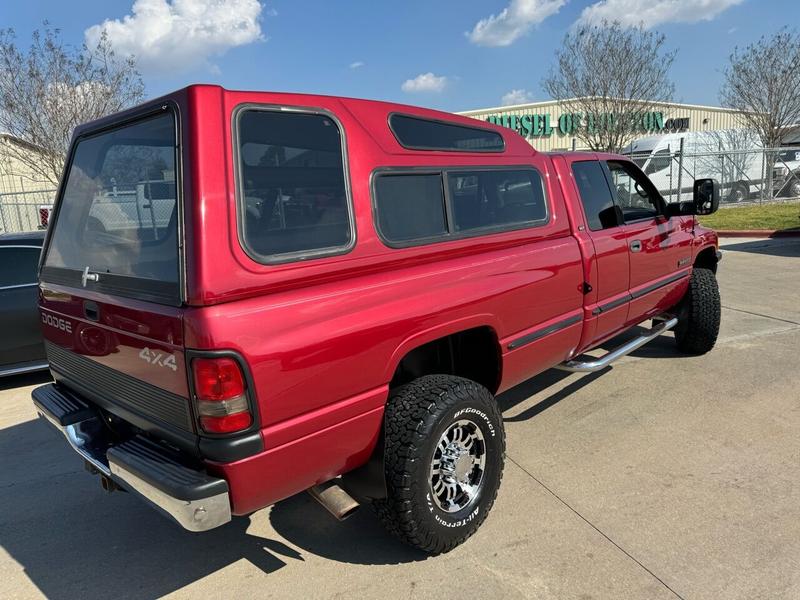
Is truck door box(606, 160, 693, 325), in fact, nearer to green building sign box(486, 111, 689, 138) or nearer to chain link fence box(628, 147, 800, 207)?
chain link fence box(628, 147, 800, 207)

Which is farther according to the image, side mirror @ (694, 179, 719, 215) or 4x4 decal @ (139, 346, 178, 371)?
side mirror @ (694, 179, 719, 215)

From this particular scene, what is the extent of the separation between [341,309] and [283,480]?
69cm

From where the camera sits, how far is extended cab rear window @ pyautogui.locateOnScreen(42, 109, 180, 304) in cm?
216

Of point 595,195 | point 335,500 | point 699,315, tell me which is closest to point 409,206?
point 335,500

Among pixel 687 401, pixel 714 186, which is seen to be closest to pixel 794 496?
pixel 687 401

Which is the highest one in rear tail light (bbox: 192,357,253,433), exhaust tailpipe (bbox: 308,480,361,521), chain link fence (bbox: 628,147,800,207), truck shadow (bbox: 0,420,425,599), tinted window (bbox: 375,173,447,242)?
chain link fence (bbox: 628,147,800,207)

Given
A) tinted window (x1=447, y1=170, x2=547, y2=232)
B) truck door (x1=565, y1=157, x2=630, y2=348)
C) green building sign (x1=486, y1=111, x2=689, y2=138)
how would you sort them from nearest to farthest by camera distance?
tinted window (x1=447, y1=170, x2=547, y2=232) < truck door (x1=565, y1=157, x2=630, y2=348) < green building sign (x1=486, y1=111, x2=689, y2=138)

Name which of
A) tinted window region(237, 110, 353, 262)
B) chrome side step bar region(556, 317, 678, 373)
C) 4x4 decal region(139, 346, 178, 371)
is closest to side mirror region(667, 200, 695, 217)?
chrome side step bar region(556, 317, 678, 373)

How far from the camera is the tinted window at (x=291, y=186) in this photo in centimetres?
212

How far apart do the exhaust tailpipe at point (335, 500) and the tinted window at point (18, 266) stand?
163 inches

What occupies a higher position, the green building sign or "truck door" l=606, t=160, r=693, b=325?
the green building sign

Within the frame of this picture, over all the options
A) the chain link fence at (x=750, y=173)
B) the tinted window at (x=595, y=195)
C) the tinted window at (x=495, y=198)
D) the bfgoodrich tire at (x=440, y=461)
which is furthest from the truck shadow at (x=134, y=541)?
the chain link fence at (x=750, y=173)

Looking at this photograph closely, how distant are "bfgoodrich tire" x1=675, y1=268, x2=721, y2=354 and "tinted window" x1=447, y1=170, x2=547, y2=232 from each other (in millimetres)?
2357

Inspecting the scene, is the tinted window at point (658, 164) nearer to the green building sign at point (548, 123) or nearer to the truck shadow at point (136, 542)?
the green building sign at point (548, 123)
